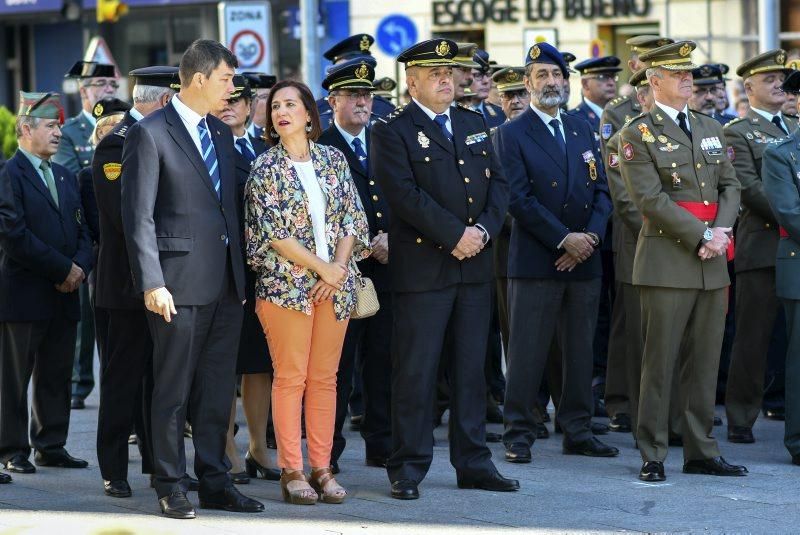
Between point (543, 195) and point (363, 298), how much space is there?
1.66 meters

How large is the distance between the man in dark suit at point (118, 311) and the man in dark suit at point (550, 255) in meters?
2.22

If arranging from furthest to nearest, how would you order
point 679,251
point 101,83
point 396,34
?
1. point 396,34
2. point 101,83
3. point 679,251

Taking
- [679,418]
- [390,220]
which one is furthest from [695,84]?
[390,220]

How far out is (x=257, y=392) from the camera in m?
8.81

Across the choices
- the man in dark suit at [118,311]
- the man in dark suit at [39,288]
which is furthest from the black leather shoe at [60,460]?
the man in dark suit at [118,311]

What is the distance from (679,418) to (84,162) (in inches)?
214

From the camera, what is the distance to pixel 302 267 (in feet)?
25.8

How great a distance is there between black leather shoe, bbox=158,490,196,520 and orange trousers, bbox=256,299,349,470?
62 cm

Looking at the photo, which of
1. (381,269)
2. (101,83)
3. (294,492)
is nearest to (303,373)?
(294,492)

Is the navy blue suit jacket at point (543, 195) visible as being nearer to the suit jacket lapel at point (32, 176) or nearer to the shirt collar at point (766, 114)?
the shirt collar at point (766, 114)

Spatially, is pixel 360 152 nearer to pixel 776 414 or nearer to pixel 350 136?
pixel 350 136

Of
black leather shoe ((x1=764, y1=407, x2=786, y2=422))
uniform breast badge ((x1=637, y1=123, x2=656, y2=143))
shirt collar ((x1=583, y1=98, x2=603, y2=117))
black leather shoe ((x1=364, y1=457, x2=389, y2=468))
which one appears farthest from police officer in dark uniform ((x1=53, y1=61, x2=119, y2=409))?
black leather shoe ((x1=764, y1=407, x2=786, y2=422))

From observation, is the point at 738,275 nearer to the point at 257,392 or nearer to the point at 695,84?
the point at 695,84

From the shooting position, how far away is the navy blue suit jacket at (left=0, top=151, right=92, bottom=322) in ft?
29.7
